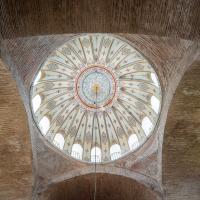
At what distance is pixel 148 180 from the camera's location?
11.3 meters

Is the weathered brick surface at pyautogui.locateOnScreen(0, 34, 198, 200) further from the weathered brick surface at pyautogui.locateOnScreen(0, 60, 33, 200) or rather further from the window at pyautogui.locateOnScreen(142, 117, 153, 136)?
the window at pyautogui.locateOnScreen(142, 117, 153, 136)

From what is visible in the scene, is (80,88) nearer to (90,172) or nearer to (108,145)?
(108,145)

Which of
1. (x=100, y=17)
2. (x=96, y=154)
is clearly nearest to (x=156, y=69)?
(x=100, y=17)

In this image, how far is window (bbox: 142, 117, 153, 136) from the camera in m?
12.8

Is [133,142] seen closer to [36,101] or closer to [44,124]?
[44,124]

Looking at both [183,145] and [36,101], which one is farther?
[36,101]

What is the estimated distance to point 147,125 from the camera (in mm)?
13250

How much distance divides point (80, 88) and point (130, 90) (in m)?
2.37

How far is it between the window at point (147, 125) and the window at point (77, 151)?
2.84 m

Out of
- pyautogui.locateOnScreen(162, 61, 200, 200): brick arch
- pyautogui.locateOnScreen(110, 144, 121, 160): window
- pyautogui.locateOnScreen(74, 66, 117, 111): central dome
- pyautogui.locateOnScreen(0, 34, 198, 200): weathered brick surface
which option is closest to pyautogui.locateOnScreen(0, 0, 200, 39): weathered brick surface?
pyautogui.locateOnScreen(0, 34, 198, 200): weathered brick surface

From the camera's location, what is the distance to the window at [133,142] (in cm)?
1302

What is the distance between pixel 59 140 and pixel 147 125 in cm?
370

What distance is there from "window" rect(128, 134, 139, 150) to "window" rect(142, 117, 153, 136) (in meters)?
0.56

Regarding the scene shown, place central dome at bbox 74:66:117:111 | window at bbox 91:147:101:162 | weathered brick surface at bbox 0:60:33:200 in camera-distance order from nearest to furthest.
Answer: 1. weathered brick surface at bbox 0:60:33:200
2. window at bbox 91:147:101:162
3. central dome at bbox 74:66:117:111
